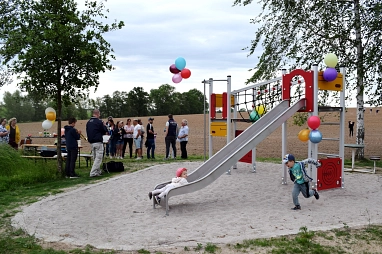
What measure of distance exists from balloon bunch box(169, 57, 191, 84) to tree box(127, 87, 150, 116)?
259ft

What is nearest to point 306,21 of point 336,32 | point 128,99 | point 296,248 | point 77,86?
point 336,32

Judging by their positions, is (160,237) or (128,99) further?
(128,99)

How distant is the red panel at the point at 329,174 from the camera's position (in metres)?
8.88

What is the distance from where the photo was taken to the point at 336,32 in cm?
1527

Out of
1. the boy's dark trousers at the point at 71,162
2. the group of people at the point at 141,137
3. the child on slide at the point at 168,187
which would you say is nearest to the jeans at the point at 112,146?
the group of people at the point at 141,137

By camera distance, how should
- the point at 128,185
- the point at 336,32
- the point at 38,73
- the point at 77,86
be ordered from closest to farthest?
the point at 128,185
the point at 38,73
the point at 77,86
the point at 336,32

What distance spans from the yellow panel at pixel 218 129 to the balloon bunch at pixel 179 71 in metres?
1.76

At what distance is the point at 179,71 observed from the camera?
11492mm

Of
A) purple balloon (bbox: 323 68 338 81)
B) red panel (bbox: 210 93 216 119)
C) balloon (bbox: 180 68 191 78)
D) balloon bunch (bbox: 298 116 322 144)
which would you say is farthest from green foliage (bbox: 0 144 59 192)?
purple balloon (bbox: 323 68 338 81)

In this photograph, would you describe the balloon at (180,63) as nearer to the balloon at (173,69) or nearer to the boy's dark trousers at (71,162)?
the balloon at (173,69)

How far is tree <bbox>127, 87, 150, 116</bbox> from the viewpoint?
90438mm

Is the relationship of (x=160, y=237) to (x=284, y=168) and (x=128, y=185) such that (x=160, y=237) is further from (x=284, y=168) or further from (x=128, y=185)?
(x=284, y=168)

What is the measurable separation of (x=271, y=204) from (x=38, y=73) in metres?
7.52

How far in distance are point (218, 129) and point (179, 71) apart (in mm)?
2133
